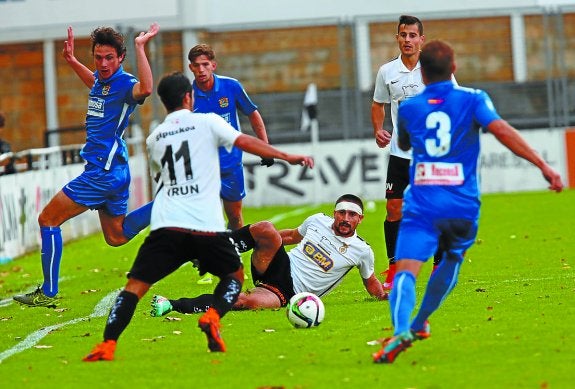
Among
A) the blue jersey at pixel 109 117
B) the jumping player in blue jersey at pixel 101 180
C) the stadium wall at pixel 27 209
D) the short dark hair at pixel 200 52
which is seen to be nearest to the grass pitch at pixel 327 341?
the jumping player in blue jersey at pixel 101 180

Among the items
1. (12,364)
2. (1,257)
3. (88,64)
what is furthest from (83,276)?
(88,64)

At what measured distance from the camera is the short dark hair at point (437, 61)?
873 cm

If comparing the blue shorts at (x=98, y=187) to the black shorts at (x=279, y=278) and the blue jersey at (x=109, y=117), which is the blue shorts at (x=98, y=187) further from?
the black shorts at (x=279, y=278)

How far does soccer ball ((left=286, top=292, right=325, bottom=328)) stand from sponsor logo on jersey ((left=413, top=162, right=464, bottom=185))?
2124 millimetres

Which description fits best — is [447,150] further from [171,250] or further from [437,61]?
[171,250]

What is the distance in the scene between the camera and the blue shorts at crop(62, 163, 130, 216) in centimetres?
1303

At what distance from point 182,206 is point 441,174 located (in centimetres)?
163

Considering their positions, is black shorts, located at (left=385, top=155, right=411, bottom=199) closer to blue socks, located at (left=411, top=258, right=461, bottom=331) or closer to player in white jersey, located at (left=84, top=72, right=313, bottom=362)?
player in white jersey, located at (left=84, top=72, right=313, bottom=362)

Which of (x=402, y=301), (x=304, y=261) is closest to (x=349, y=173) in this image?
(x=304, y=261)

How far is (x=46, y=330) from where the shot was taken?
37.2ft

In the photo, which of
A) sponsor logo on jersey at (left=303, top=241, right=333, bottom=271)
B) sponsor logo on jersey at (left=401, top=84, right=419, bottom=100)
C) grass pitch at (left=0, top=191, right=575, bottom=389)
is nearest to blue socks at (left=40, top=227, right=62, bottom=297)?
grass pitch at (left=0, top=191, right=575, bottom=389)

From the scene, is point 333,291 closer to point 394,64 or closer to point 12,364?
point 394,64

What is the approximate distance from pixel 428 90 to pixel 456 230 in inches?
33.7

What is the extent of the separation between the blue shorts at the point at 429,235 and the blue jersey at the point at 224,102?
5.13 metres
